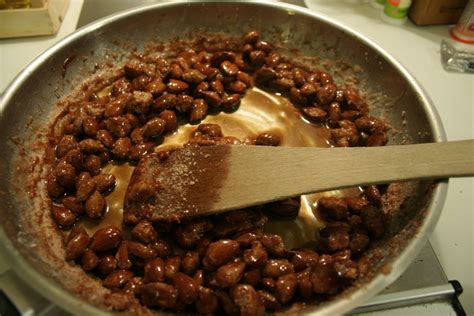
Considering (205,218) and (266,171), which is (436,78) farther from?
(205,218)

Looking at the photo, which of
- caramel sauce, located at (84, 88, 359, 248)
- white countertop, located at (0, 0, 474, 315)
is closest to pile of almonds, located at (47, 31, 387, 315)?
caramel sauce, located at (84, 88, 359, 248)

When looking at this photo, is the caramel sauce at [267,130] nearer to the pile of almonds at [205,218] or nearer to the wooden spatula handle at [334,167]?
the pile of almonds at [205,218]

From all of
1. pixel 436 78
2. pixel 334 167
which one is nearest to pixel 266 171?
pixel 334 167

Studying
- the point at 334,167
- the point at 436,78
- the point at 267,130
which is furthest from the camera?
the point at 436,78

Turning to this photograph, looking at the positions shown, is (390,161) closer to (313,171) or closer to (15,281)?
(313,171)

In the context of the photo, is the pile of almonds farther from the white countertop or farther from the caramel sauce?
Result: the white countertop

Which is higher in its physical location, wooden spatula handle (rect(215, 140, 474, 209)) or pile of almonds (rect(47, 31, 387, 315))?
wooden spatula handle (rect(215, 140, 474, 209))
